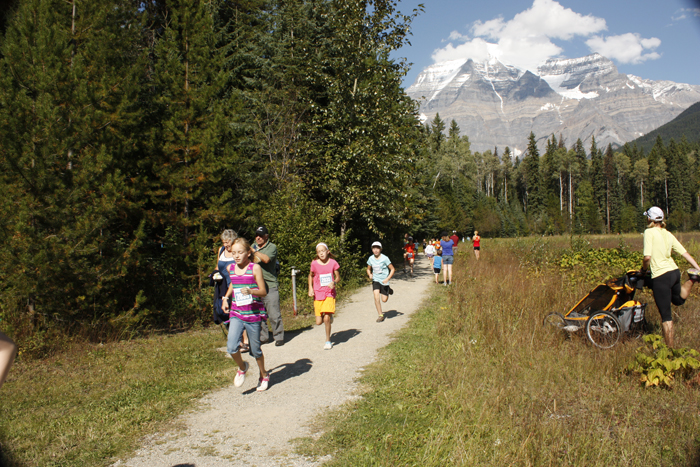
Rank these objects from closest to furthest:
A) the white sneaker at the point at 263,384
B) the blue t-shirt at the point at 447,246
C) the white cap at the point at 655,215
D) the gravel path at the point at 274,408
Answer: the gravel path at the point at 274,408
the white sneaker at the point at 263,384
the white cap at the point at 655,215
the blue t-shirt at the point at 447,246

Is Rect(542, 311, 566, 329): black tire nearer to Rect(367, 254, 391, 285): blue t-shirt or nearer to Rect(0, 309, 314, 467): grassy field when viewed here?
Rect(367, 254, 391, 285): blue t-shirt

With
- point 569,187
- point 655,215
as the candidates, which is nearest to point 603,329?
point 655,215

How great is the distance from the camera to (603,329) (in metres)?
6.91

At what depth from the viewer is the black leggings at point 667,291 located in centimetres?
648

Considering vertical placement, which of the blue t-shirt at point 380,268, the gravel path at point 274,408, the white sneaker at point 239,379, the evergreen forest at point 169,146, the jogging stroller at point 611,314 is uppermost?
the evergreen forest at point 169,146

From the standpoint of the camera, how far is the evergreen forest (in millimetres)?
7352

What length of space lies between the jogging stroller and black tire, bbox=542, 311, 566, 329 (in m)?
0.02

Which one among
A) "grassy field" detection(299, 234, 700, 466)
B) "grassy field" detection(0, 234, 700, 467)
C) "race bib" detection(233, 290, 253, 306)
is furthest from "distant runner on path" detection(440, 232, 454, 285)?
"race bib" detection(233, 290, 253, 306)

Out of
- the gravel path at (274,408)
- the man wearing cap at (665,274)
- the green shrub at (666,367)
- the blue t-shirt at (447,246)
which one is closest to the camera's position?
the gravel path at (274,408)

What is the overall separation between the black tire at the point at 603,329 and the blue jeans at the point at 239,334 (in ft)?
16.8

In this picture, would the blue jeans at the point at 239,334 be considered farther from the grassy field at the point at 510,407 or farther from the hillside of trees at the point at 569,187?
the hillside of trees at the point at 569,187

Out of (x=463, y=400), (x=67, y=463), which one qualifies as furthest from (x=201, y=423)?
(x=463, y=400)

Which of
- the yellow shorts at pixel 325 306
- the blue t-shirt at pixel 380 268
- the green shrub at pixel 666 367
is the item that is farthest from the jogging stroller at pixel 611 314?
the blue t-shirt at pixel 380 268

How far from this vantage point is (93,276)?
786 centimetres
